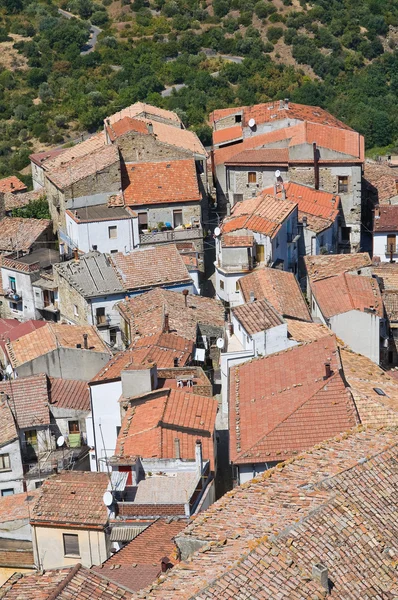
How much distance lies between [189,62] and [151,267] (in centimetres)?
6631

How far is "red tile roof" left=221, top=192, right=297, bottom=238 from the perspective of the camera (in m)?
58.4

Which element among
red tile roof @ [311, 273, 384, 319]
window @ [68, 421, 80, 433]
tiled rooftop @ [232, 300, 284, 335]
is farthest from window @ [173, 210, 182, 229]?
window @ [68, 421, 80, 433]

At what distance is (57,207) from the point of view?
68.2 meters

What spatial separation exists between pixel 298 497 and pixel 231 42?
101777 mm

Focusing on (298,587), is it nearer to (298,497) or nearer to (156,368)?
(298,497)

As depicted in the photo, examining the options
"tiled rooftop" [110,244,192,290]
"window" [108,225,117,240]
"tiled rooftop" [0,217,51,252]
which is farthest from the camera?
"tiled rooftop" [0,217,51,252]

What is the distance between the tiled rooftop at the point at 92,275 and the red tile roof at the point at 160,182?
5948 millimetres

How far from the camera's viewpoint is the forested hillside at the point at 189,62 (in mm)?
109938

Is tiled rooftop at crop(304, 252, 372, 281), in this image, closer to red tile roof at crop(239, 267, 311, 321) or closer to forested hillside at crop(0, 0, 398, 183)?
red tile roof at crop(239, 267, 311, 321)

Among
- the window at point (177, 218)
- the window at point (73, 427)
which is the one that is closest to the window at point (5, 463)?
the window at point (73, 427)

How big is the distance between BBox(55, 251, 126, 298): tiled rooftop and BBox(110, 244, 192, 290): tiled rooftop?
1.38ft

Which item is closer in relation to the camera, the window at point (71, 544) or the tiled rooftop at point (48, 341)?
the window at point (71, 544)

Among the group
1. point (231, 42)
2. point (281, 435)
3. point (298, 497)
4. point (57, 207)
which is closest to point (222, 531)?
point (298, 497)

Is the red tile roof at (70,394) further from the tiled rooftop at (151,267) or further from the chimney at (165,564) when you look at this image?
the chimney at (165,564)
